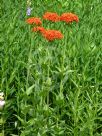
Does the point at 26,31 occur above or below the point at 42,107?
above

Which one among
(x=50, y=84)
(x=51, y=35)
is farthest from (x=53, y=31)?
(x=50, y=84)

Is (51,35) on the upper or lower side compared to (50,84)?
upper

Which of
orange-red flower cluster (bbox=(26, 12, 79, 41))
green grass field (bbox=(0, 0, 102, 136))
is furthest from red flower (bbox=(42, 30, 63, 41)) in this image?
green grass field (bbox=(0, 0, 102, 136))

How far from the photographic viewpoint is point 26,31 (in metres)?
3.96

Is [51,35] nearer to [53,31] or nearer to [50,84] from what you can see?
[53,31]

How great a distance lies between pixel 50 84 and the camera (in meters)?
2.76

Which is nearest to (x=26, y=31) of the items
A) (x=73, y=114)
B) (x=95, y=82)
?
(x=95, y=82)

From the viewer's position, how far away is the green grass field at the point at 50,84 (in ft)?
9.44

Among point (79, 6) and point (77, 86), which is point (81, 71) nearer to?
point (77, 86)

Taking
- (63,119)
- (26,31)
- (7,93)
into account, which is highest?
(26,31)

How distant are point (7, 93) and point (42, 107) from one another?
0.38 metres

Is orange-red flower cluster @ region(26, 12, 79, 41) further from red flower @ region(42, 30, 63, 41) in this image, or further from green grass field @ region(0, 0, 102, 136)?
green grass field @ region(0, 0, 102, 136)

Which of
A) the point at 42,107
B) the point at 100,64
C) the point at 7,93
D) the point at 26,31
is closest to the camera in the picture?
the point at 42,107

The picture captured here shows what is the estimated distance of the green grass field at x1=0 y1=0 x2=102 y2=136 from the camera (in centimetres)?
288
